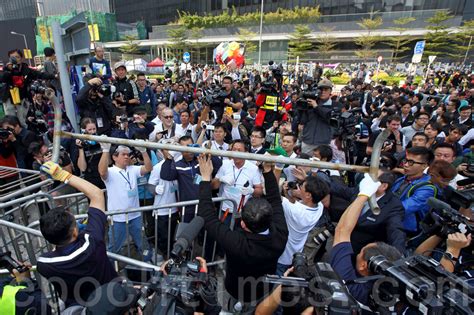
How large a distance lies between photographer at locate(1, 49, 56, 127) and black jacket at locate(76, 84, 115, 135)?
242 centimetres

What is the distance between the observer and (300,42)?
41.0 m

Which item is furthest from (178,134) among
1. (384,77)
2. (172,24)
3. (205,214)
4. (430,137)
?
(172,24)

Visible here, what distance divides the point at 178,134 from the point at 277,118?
268cm

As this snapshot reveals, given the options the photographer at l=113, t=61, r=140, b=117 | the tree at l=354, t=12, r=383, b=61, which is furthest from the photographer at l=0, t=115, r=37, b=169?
the tree at l=354, t=12, r=383, b=61

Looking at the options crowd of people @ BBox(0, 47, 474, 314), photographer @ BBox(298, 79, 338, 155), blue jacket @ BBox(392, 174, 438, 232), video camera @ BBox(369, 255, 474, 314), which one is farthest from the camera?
photographer @ BBox(298, 79, 338, 155)

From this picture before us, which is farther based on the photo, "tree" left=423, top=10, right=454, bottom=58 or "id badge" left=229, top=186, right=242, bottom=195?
"tree" left=423, top=10, right=454, bottom=58

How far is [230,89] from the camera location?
6.50 metres

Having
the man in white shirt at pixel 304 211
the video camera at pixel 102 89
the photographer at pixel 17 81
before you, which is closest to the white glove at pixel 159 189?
the man in white shirt at pixel 304 211

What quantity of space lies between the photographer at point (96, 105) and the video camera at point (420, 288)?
16.9 ft

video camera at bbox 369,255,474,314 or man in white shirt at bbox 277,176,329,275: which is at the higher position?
video camera at bbox 369,255,474,314

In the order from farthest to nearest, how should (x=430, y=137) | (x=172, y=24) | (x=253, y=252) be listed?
(x=172, y=24)
(x=430, y=137)
(x=253, y=252)

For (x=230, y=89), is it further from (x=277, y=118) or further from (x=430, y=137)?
(x=430, y=137)

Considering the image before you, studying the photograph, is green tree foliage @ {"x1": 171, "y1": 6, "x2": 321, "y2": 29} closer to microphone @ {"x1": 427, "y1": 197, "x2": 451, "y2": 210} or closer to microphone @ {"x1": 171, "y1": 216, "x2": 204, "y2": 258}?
microphone @ {"x1": 427, "y1": 197, "x2": 451, "y2": 210}

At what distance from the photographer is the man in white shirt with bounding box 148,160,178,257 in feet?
12.7
